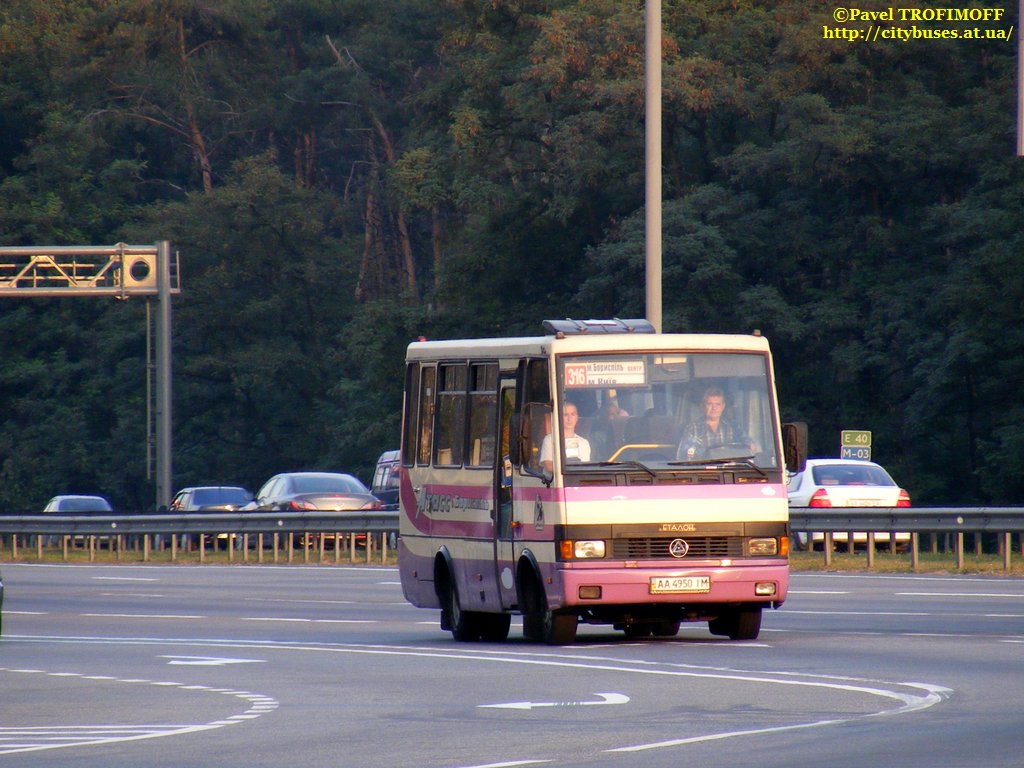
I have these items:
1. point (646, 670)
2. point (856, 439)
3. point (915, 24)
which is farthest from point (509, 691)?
point (915, 24)

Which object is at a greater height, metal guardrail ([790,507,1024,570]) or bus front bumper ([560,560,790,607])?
metal guardrail ([790,507,1024,570])

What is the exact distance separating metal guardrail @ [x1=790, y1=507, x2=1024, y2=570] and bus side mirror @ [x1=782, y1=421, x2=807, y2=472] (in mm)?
11743

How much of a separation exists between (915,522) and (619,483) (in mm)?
13726

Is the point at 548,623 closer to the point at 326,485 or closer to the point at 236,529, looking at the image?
the point at 236,529

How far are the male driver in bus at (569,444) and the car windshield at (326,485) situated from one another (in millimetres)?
24098

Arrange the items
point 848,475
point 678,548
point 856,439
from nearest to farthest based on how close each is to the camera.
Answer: point 678,548, point 848,475, point 856,439

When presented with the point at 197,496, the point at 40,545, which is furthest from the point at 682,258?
the point at 40,545

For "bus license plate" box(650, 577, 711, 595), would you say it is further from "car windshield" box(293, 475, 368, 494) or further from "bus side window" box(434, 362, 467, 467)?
"car windshield" box(293, 475, 368, 494)

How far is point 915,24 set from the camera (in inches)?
2360

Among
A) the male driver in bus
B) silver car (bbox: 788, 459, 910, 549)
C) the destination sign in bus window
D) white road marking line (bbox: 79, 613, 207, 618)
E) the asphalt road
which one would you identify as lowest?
the asphalt road

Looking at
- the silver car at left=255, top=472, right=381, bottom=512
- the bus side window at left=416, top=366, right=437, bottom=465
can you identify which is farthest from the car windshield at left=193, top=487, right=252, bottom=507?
the bus side window at left=416, top=366, right=437, bottom=465

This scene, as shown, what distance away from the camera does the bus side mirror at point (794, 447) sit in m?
18.8

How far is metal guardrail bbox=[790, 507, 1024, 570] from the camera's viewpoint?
30109 mm

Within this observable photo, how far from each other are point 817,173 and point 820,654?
4376cm
